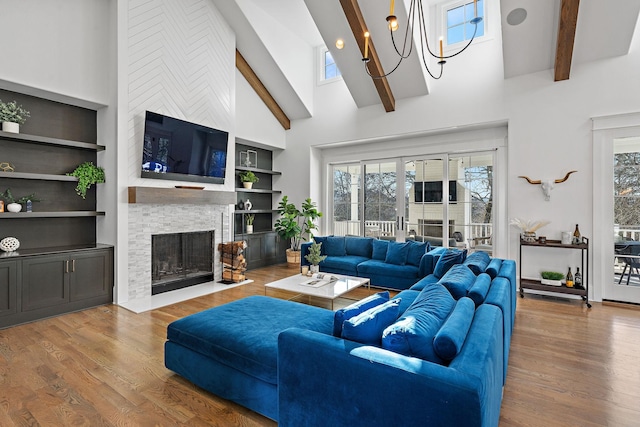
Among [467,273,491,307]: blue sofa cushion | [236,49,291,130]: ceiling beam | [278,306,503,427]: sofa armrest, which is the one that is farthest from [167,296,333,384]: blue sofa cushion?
[236,49,291,130]: ceiling beam

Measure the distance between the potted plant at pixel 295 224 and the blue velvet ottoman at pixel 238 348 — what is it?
4.34 meters

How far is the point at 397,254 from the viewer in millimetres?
5258

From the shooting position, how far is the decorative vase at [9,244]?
375 centimetres

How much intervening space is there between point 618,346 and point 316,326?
3019 millimetres

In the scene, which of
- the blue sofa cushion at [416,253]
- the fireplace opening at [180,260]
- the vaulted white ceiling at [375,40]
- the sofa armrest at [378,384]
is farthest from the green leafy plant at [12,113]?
the blue sofa cushion at [416,253]

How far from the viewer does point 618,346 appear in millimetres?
3127

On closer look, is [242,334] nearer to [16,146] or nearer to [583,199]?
[16,146]

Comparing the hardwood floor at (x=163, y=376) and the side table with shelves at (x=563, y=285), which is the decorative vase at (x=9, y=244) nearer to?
the hardwood floor at (x=163, y=376)

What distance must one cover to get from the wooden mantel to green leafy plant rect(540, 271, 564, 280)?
5078 millimetres

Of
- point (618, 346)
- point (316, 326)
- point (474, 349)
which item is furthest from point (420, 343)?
point (618, 346)

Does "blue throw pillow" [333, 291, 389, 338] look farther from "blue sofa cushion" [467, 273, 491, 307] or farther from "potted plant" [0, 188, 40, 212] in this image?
"potted plant" [0, 188, 40, 212]

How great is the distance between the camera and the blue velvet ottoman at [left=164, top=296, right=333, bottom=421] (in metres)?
2.02

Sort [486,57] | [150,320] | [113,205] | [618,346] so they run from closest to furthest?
[618,346] < [150,320] < [113,205] < [486,57]

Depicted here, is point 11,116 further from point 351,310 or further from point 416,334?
point 416,334
